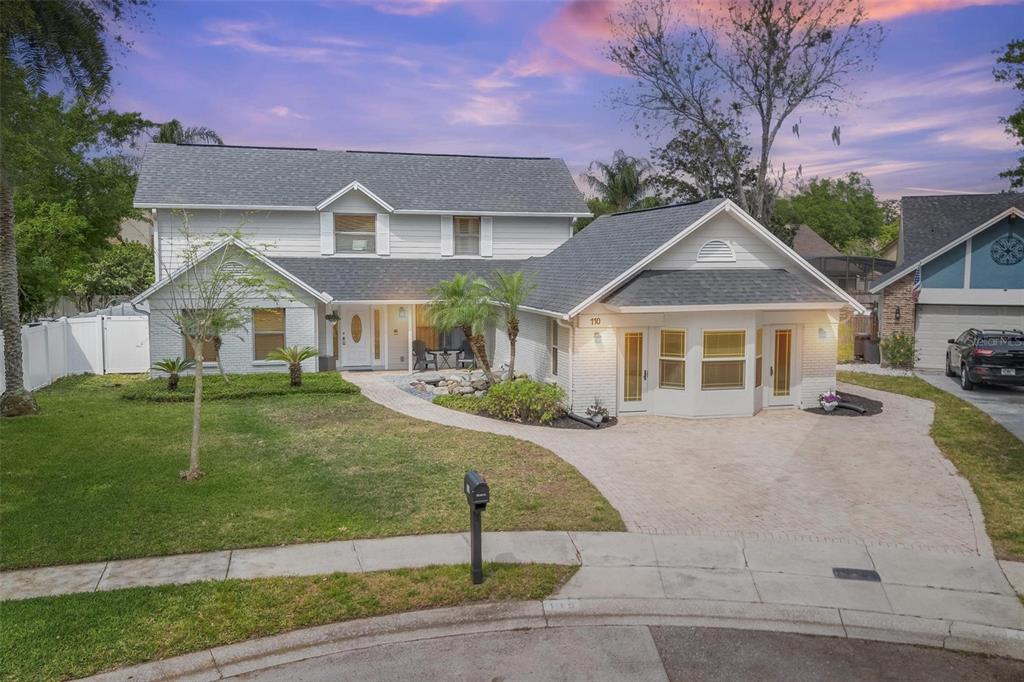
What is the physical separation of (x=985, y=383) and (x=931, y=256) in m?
5.17

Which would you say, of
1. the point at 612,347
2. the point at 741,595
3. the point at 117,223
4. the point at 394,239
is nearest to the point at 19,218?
the point at 117,223

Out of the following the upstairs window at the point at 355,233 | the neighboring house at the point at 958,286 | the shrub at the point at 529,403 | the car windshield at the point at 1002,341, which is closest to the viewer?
the shrub at the point at 529,403

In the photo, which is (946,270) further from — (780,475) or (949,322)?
(780,475)

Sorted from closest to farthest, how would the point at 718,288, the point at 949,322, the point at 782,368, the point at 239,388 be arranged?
the point at 718,288, the point at 782,368, the point at 239,388, the point at 949,322

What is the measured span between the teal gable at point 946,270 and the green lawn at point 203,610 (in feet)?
77.2

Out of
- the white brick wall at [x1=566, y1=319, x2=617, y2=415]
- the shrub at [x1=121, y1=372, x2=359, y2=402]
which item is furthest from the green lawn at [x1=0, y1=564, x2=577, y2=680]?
the shrub at [x1=121, y1=372, x2=359, y2=402]

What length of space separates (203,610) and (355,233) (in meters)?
21.6

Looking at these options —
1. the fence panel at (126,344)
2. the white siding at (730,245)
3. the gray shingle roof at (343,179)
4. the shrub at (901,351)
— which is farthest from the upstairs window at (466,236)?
the shrub at (901,351)

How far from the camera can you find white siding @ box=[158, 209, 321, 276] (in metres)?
27.0

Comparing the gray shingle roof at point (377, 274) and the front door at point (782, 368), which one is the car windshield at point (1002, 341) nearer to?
the front door at point (782, 368)

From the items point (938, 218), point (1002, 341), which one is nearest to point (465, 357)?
point (1002, 341)

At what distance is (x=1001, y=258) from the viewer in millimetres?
26891

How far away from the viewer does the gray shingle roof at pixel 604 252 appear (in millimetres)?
19094

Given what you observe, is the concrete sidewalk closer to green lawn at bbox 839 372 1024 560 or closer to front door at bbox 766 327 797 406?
green lawn at bbox 839 372 1024 560
